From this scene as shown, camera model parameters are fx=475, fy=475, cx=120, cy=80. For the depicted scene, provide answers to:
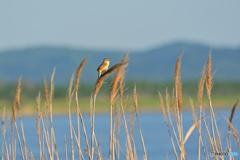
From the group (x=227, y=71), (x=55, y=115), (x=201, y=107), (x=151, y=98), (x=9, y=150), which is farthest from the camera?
(x=227, y=71)

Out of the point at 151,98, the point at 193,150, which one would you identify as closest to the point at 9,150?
the point at 193,150

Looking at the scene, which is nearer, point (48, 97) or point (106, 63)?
point (106, 63)

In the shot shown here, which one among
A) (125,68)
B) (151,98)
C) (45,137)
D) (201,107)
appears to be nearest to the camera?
(125,68)

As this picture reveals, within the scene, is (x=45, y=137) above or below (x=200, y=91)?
below

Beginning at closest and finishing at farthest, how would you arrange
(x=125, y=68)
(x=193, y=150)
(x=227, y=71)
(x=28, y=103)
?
(x=125, y=68), (x=193, y=150), (x=28, y=103), (x=227, y=71)

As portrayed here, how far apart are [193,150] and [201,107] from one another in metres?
16.4

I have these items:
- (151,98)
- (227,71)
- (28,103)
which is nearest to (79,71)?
(28,103)

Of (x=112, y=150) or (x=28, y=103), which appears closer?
(x=112, y=150)

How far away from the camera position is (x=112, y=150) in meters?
5.11

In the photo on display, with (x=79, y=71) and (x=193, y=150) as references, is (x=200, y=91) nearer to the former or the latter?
(x=79, y=71)

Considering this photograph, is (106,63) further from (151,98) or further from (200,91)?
(151,98)

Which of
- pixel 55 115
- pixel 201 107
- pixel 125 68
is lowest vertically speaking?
pixel 55 115

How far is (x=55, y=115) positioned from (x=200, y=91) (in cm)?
5904

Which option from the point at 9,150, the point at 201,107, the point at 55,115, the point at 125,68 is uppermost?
the point at 125,68
